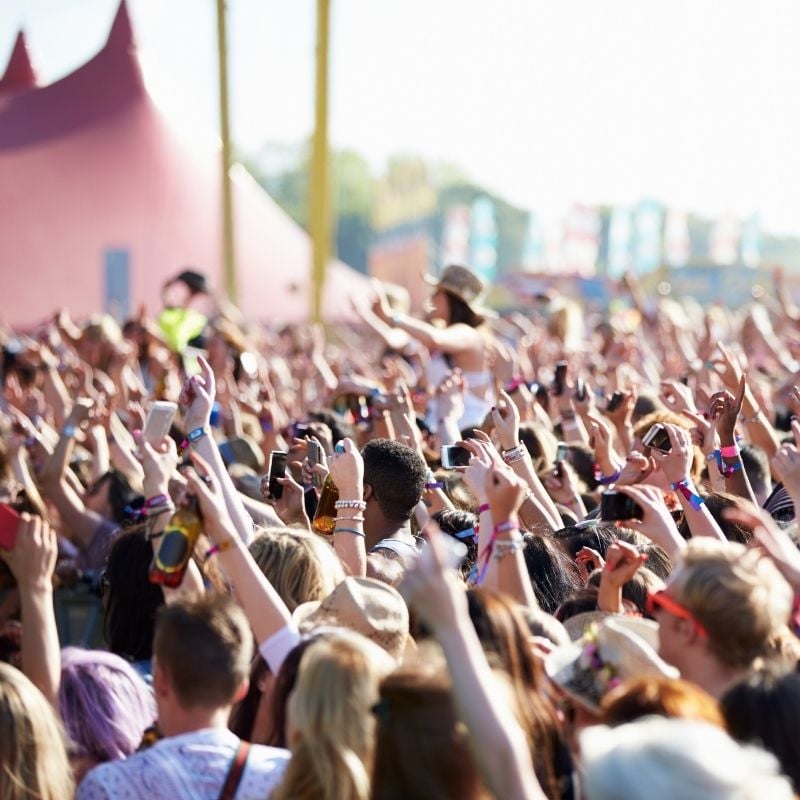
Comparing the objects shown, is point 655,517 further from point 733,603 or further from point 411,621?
point 733,603

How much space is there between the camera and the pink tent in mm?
21672

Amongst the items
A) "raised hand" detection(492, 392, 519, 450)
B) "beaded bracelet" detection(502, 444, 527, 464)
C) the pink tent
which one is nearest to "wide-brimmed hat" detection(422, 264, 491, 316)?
"raised hand" detection(492, 392, 519, 450)

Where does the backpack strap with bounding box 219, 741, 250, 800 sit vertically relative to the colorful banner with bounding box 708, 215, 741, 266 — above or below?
above

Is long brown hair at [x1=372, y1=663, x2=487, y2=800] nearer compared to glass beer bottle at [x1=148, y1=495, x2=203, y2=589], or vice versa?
long brown hair at [x1=372, y1=663, x2=487, y2=800]

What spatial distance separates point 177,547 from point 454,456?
2605 mm

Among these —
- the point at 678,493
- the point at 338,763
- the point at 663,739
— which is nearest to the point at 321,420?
the point at 678,493

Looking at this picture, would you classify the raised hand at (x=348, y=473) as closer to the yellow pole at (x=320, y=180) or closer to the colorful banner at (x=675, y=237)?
the yellow pole at (x=320, y=180)

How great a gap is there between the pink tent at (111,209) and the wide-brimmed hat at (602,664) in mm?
18589

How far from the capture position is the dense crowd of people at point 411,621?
2.44m

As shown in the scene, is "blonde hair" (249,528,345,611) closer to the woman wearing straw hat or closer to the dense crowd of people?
the dense crowd of people

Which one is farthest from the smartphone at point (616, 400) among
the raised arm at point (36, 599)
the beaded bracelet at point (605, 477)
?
the raised arm at point (36, 599)

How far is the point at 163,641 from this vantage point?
2906 mm

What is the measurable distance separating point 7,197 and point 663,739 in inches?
821

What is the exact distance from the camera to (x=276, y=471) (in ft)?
16.9
